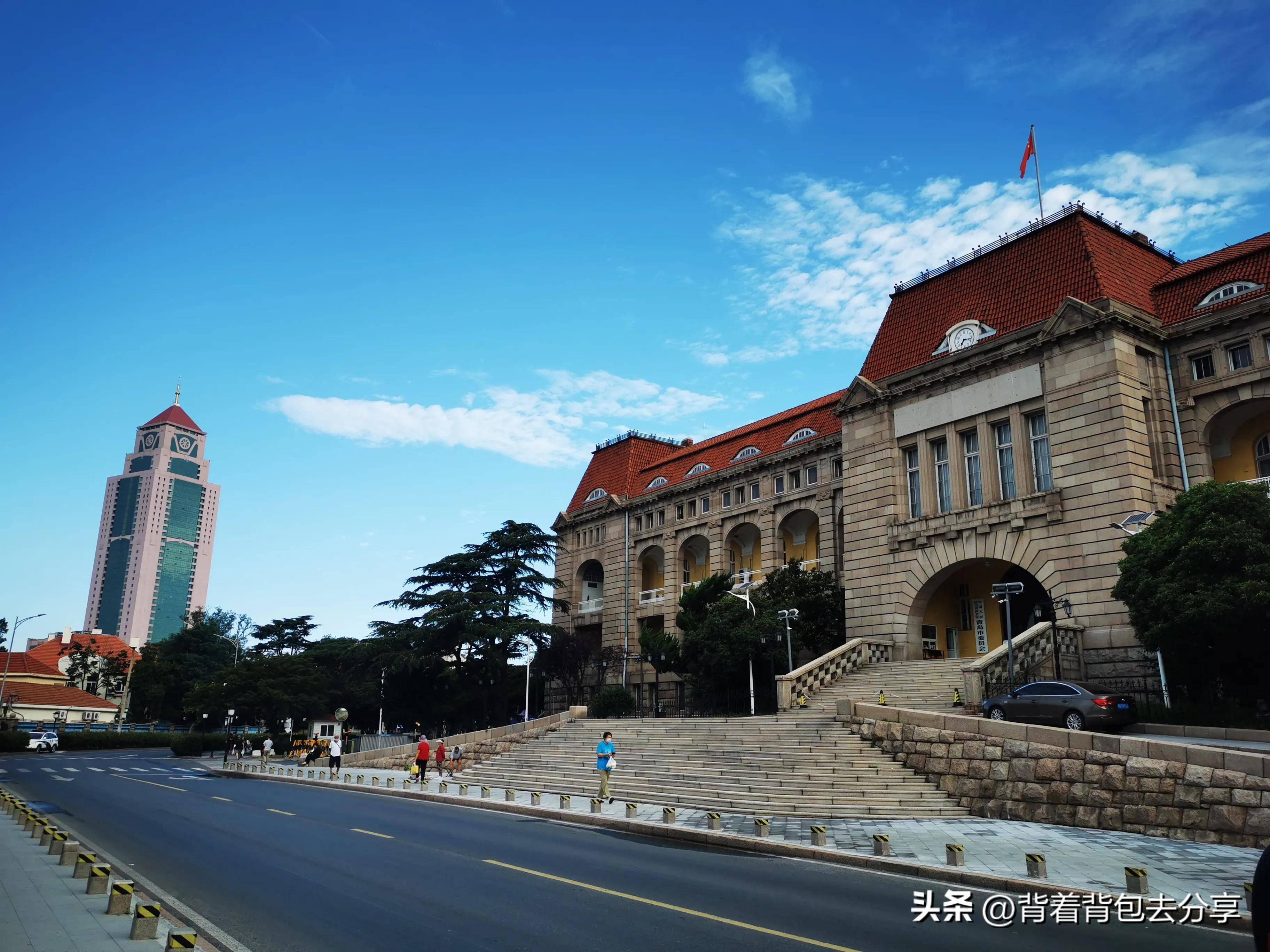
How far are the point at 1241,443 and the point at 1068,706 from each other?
45.6 ft

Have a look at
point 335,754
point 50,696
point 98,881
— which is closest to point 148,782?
point 335,754

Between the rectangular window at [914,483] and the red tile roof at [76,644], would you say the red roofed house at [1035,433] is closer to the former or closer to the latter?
the rectangular window at [914,483]

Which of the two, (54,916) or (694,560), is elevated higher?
(694,560)

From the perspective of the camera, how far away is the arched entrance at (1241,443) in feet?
90.9

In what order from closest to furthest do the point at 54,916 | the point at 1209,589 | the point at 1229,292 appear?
1. the point at 54,916
2. the point at 1209,589
3. the point at 1229,292

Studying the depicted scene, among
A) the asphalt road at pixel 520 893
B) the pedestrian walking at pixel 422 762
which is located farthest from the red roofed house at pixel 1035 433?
the asphalt road at pixel 520 893

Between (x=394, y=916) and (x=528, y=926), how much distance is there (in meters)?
1.52

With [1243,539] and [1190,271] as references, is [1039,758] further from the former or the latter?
[1190,271]

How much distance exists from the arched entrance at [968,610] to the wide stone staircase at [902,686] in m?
2.18

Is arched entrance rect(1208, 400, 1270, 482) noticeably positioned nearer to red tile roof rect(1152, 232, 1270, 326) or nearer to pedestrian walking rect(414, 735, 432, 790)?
red tile roof rect(1152, 232, 1270, 326)

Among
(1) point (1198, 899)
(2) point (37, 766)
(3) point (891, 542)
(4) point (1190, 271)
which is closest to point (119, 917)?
(1) point (1198, 899)

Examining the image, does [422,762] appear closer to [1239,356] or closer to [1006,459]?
[1006,459]

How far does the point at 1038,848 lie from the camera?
1458cm

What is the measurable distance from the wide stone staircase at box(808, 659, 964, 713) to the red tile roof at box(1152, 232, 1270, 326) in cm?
1325
